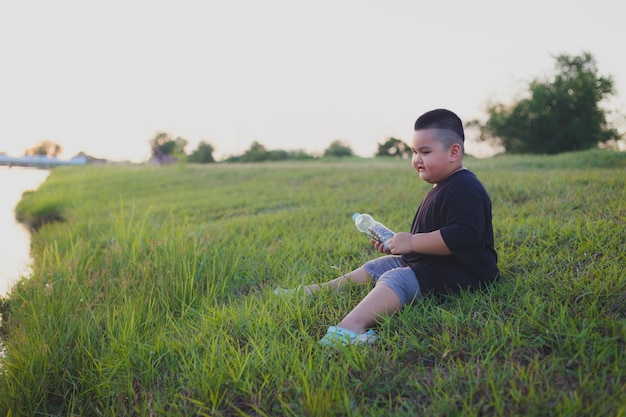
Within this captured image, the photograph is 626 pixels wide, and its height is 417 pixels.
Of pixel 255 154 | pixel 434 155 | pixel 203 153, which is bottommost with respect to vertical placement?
pixel 434 155

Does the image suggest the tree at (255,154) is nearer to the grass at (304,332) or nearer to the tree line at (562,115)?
the tree line at (562,115)

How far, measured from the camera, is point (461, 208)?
7.63ft

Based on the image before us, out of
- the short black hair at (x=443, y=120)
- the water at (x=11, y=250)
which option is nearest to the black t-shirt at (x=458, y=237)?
the short black hair at (x=443, y=120)

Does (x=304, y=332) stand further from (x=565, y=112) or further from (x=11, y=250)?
(x=565, y=112)

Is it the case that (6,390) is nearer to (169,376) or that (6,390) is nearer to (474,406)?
(169,376)

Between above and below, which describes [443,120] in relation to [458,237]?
above

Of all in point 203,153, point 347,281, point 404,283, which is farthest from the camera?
point 203,153

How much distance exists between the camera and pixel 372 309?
2260 millimetres

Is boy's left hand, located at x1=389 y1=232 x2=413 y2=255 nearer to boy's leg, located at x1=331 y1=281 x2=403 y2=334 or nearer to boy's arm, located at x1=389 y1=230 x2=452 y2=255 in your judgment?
boy's arm, located at x1=389 y1=230 x2=452 y2=255

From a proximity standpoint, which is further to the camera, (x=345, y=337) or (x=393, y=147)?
(x=393, y=147)

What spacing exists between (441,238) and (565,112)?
86.0 feet

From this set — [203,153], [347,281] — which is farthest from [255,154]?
[347,281]

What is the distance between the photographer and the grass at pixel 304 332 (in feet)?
5.78

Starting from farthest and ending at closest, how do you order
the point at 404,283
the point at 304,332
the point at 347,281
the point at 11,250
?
the point at 11,250, the point at 347,281, the point at 404,283, the point at 304,332
